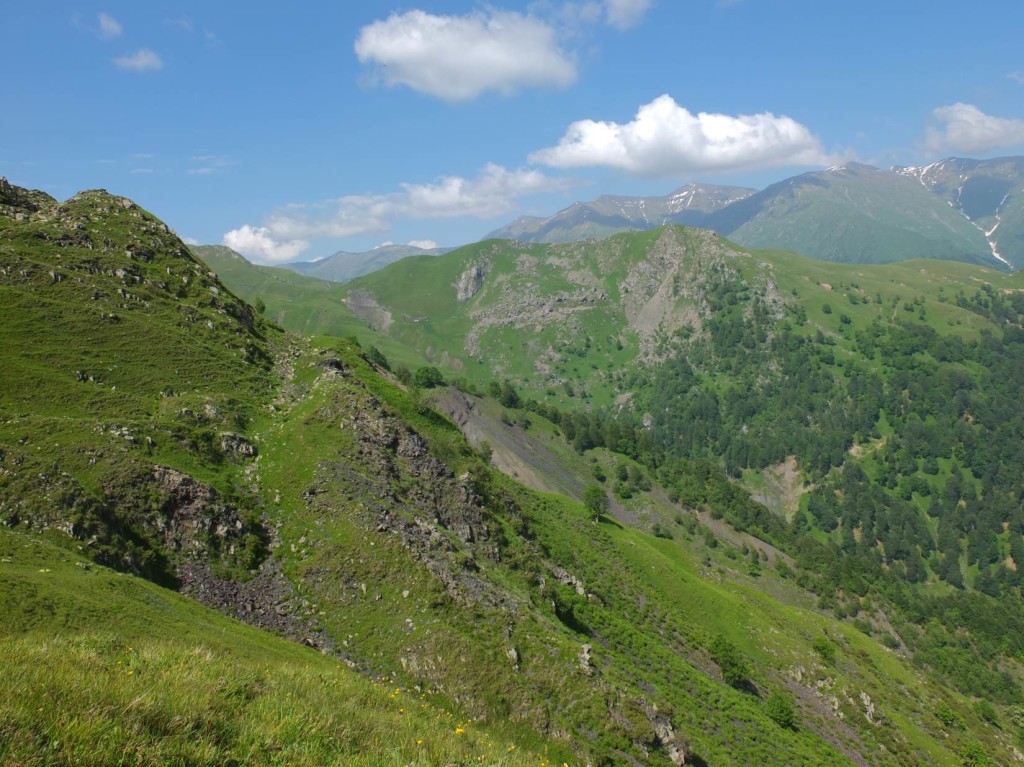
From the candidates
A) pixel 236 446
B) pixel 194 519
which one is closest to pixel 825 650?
pixel 236 446

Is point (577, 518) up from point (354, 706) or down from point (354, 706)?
down

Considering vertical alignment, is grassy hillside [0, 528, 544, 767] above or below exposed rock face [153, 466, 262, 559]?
above

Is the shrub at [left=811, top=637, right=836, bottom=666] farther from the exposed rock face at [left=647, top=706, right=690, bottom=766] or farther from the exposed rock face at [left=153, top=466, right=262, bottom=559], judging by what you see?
the exposed rock face at [left=153, top=466, right=262, bottom=559]

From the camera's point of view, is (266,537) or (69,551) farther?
(266,537)

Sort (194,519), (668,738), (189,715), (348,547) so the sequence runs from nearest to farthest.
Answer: (189,715)
(668,738)
(194,519)
(348,547)

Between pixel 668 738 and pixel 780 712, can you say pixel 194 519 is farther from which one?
pixel 780 712

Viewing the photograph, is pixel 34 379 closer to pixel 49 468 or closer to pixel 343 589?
pixel 49 468

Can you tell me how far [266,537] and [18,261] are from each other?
47607mm

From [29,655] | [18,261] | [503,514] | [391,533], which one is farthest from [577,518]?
[29,655]

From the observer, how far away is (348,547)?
45.8 meters

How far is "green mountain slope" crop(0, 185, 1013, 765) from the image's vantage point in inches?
1500

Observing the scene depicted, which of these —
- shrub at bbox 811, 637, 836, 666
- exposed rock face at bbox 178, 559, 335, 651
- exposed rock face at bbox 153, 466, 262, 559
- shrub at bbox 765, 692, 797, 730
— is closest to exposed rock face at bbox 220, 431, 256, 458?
exposed rock face at bbox 153, 466, 262, 559

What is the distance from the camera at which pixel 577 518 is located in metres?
95.0

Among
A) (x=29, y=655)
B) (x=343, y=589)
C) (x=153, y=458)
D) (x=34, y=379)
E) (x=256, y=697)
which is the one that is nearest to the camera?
(x=29, y=655)
